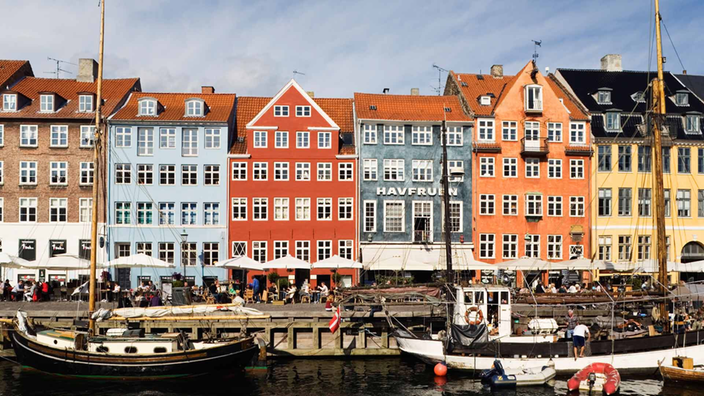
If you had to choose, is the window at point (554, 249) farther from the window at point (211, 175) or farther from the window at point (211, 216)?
the window at point (211, 175)

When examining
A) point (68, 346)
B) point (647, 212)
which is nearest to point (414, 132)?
point (647, 212)

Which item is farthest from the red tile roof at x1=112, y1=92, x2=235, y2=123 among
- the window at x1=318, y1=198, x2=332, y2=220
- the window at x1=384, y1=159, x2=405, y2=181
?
the window at x1=384, y1=159, x2=405, y2=181

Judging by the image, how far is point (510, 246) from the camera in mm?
50688

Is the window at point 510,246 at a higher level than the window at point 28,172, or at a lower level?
lower

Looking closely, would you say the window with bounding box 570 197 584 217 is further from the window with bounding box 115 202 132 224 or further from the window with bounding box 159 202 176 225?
the window with bounding box 115 202 132 224

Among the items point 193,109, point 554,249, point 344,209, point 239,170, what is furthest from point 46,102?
point 554,249

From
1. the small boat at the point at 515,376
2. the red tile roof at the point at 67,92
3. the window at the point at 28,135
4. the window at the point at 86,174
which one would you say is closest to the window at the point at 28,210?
the window at the point at 86,174

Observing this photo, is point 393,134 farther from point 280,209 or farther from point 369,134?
point 280,209

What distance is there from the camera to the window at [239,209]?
49.7m

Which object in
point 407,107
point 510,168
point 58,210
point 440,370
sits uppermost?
point 407,107

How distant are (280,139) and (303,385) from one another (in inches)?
961

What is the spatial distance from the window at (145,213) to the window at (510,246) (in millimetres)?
24627

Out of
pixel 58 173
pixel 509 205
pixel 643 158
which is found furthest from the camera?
pixel 643 158

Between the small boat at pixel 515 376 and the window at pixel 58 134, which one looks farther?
the window at pixel 58 134
